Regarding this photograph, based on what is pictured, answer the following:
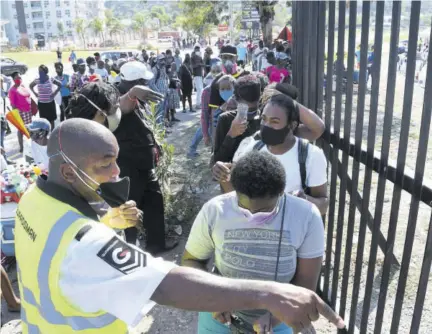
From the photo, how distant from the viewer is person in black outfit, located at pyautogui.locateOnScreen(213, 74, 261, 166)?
10.7 feet

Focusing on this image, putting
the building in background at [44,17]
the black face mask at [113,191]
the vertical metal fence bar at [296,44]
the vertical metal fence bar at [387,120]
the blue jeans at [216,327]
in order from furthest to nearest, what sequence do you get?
the building in background at [44,17] < the vertical metal fence bar at [296,44] < the vertical metal fence bar at [387,120] < the blue jeans at [216,327] < the black face mask at [113,191]

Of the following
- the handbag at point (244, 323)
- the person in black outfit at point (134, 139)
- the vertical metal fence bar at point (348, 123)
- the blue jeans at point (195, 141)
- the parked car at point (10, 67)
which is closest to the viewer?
the handbag at point (244, 323)

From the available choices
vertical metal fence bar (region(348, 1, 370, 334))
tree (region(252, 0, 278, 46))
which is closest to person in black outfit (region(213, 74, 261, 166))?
vertical metal fence bar (region(348, 1, 370, 334))

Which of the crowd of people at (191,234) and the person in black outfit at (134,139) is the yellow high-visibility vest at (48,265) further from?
the person in black outfit at (134,139)

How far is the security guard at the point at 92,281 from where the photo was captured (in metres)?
1.18

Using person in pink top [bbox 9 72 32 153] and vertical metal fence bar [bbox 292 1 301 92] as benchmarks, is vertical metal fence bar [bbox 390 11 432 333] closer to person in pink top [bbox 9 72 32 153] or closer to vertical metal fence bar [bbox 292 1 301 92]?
vertical metal fence bar [bbox 292 1 301 92]

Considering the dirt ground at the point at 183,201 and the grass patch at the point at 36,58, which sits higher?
the grass patch at the point at 36,58

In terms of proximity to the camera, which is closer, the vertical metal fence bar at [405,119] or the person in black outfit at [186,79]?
the vertical metal fence bar at [405,119]

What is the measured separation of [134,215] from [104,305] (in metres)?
1.01

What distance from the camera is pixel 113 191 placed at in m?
1.70

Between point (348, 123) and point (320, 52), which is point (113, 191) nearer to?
point (348, 123)

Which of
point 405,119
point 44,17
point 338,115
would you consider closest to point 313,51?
point 338,115

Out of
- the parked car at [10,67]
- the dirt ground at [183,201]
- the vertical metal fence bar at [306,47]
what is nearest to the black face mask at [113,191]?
the dirt ground at [183,201]

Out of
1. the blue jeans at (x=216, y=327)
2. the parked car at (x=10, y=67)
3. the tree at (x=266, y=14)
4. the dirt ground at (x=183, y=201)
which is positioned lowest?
the dirt ground at (x=183, y=201)
